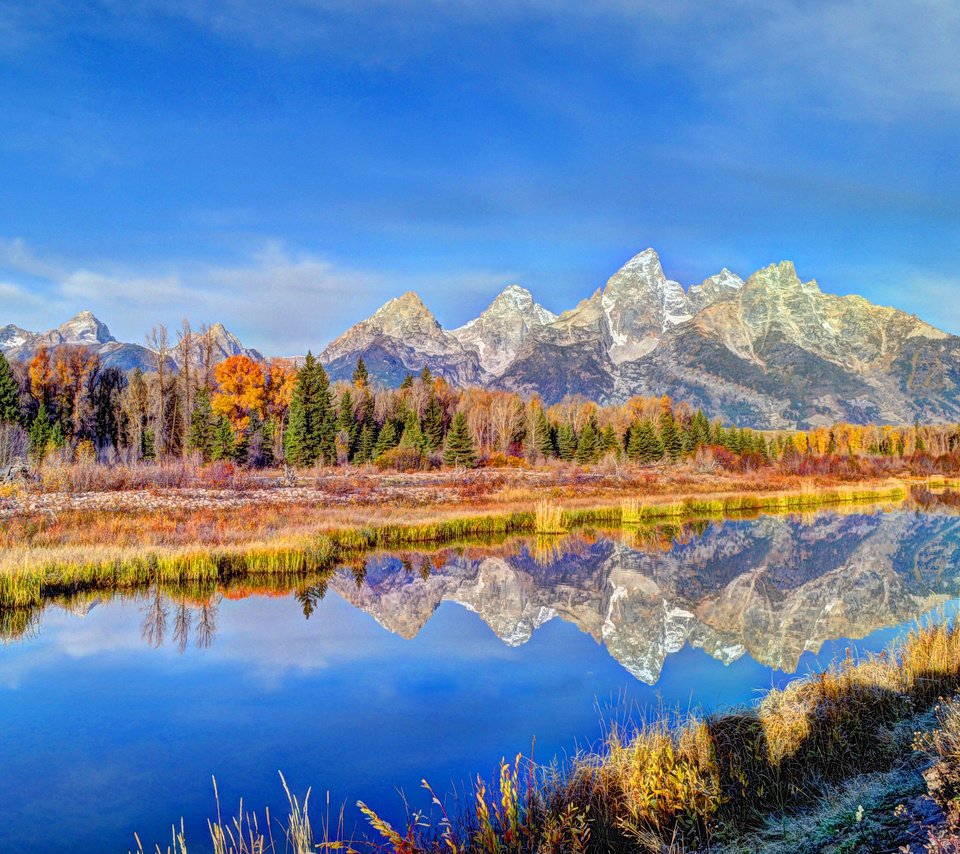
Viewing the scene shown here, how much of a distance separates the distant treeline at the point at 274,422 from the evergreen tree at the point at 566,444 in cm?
17

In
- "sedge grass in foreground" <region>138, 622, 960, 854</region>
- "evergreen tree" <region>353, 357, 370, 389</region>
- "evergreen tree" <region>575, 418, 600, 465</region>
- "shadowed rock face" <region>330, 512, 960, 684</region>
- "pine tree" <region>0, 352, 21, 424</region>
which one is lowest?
"shadowed rock face" <region>330, 512, 960, 684</region>

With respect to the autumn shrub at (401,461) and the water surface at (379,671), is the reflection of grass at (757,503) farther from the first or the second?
the autumn shrub at (401,461)

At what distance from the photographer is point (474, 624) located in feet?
52.2

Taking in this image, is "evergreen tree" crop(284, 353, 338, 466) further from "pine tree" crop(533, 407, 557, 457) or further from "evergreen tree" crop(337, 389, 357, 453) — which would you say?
"pine tree" crop(533, 407, 557, 457)

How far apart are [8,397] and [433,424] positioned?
1560 inches

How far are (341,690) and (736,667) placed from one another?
675cm

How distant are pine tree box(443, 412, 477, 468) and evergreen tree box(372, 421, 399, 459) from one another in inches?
256

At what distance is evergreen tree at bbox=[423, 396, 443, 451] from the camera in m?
75.8

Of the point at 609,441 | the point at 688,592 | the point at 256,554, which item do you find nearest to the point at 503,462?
the point at 609,441

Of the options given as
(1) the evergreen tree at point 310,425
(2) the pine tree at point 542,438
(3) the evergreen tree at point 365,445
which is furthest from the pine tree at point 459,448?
(2) the pine tree at point 542,438

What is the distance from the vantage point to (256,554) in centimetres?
1969

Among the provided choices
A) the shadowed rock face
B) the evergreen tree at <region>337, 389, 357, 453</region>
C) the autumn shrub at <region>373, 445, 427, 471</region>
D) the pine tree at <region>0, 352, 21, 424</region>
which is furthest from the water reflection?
the evergreen tree at <region>337, 389, 357, 453</region>

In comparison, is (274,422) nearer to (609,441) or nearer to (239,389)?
Result: (239,389)

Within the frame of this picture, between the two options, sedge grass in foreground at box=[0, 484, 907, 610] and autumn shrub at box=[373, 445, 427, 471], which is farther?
autumn shrub at box=[373, 445, 427, 471]
